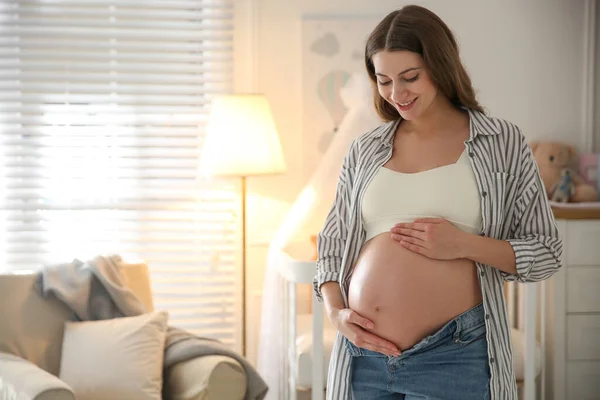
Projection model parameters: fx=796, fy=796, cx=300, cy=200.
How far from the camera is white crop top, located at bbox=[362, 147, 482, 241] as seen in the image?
148 centimetres

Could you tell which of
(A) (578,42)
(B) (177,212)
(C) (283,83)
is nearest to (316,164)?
(C) (283,83)

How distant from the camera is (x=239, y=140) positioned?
2.94 metres

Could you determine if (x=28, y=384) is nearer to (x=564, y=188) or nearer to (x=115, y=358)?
(x=115, y=358)

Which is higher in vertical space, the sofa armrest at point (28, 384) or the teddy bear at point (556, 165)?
the teddy bear at point (556, 165)

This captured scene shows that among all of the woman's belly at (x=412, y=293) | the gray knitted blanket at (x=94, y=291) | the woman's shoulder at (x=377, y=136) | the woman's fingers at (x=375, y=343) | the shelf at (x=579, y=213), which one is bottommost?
the gray knitted blanket at (x=94, y=291)

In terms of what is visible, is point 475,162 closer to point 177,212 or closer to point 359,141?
point 359,141

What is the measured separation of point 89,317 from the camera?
2.69 m

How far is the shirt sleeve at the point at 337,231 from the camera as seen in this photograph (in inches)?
64.4

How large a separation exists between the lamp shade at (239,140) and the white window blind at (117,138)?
363 mm

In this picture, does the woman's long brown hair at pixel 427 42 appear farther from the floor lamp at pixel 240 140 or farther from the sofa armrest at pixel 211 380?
the floor lamp at pixel 240 140

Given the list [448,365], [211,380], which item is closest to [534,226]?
[448,365]

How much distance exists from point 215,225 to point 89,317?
0.80 metres

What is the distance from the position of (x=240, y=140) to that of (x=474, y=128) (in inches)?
60.3

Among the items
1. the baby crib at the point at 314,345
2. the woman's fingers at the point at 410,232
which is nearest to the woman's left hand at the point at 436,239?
the woman's fingers at the point at 410,232
